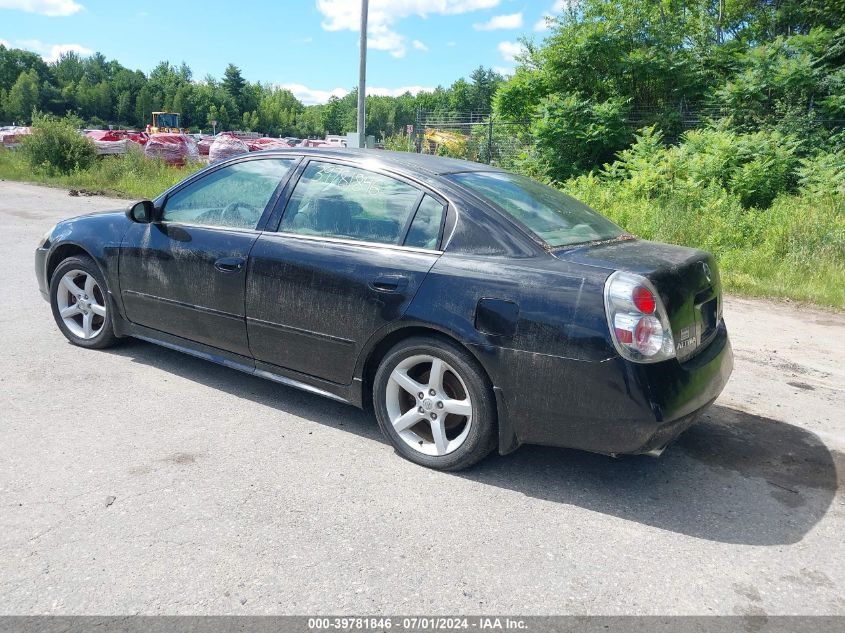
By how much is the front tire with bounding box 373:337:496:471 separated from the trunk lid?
2.52ft

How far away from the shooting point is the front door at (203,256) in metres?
4.30

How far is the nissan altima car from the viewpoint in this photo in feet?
10.4

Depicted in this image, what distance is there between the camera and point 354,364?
3.85 metres

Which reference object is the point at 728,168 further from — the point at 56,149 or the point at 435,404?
the point at 56,149

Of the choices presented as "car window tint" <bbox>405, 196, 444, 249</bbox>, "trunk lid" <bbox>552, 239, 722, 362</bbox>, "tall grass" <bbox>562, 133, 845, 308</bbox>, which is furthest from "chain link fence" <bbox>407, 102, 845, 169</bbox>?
"car window tint" <bbox>405, 196, 444, 249</bbox>

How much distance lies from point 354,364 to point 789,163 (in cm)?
1364

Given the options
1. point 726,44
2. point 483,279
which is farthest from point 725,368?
point 726,44

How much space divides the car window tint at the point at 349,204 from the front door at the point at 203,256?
23 cm

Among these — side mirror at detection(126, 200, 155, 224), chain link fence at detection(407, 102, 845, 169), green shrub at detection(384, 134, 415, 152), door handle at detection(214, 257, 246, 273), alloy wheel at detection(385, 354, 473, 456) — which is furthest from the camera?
green shrub at detection(384, 134, 415, 152)

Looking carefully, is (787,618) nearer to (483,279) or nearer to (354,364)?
(483,279)

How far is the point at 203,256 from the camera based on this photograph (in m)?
4.41

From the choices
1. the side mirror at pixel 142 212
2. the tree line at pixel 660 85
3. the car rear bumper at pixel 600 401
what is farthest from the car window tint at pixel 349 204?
the tree line at pixel 660 85

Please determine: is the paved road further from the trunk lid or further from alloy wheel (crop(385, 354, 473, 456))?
the trunk lid

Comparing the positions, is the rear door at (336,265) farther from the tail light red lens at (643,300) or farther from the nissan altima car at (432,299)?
the tail light red lens at (643,300)
